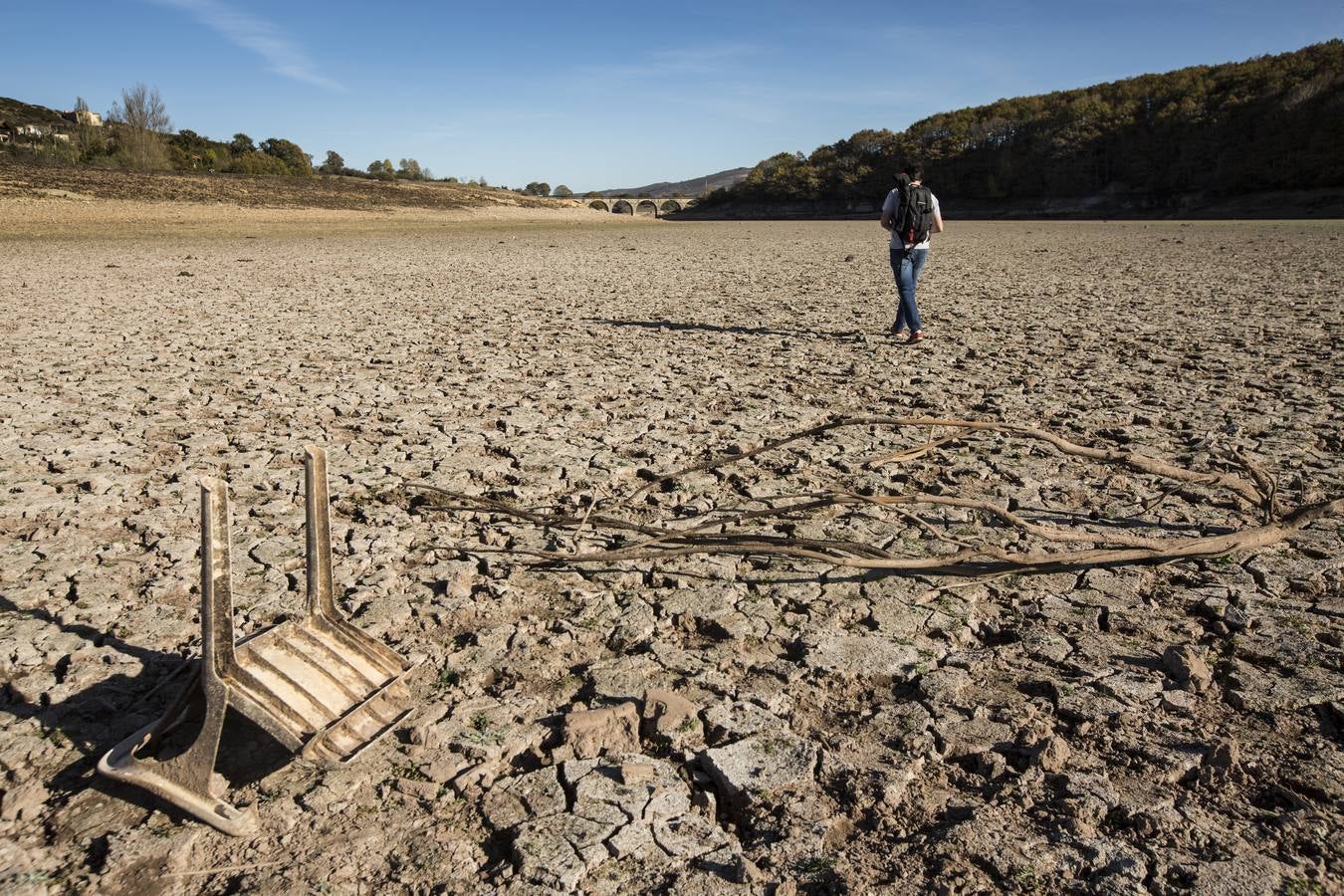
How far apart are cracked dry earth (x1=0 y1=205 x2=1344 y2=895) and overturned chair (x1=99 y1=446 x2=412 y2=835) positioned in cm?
8

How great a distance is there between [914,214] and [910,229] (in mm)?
147

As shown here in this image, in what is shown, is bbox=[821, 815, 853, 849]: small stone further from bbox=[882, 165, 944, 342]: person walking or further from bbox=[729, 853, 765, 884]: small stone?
bbox=[882, 165, 944, 342]: person walking

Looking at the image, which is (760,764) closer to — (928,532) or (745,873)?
(745,873)

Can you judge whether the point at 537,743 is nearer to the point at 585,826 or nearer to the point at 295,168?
the point at 585,826

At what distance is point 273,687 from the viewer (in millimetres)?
2275

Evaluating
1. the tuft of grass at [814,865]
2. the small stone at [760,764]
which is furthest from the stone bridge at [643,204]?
the tuft of grass at [814,865]

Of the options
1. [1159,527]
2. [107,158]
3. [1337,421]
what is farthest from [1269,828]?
[107,158]

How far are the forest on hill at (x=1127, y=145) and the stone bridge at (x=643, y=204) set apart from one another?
5690mm

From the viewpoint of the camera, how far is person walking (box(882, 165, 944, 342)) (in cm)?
839

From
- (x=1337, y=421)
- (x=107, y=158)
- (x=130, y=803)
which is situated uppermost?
(x=107, y=158)

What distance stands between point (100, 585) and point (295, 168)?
69745mm

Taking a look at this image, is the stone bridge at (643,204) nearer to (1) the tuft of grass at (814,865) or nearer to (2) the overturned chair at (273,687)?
(2) the overturned chair at (273,687)


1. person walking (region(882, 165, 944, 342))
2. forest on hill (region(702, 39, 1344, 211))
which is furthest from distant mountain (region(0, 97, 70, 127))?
person walking (region(882, 165, 944, 342))

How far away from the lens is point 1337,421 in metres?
5.52
